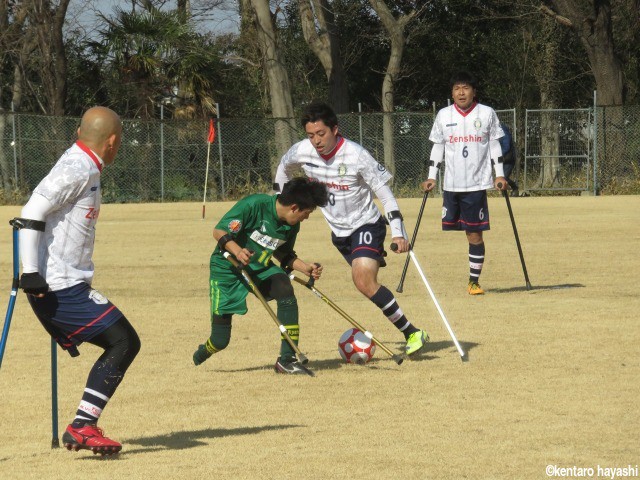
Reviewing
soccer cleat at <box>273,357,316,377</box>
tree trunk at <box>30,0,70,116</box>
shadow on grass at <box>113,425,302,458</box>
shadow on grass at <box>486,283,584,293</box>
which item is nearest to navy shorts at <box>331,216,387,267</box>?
soccer cleat at <box>273,357,316,377</box>

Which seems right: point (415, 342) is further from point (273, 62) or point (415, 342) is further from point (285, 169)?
point (273, 62)

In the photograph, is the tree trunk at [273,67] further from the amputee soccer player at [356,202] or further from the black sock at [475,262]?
the amputee soccer player at [356,202]

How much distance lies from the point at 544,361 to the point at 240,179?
2410 centimetres

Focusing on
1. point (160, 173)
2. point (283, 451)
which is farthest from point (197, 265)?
point (160, 173)

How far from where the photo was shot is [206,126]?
3256cm

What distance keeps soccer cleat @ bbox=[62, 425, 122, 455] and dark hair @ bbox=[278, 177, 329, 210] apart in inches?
102

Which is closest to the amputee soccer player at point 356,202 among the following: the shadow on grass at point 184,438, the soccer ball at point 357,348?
the soccer ball at point 357,348

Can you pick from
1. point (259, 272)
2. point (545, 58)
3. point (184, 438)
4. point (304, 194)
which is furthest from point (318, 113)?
point (545, 58)

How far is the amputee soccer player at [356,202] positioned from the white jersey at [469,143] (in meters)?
3.54

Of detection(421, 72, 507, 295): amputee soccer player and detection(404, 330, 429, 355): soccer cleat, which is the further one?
detection(421, 72, 507, 295): amputee soccer player

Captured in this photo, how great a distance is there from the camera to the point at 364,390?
7.81 meters

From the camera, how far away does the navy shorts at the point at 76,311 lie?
585 centimetres

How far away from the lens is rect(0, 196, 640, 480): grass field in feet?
19.5

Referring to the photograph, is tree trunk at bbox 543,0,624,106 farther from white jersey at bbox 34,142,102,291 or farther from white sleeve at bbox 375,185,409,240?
white jersey at bbox 34,142,102,291
